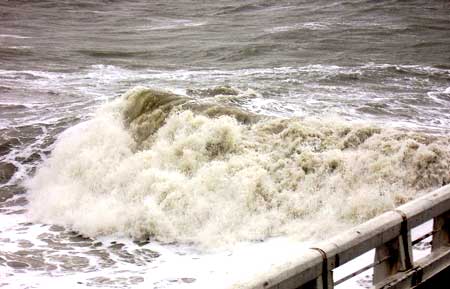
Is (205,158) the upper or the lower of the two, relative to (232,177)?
upper

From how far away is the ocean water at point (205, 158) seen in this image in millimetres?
8203

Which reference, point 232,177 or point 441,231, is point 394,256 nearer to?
point 441,231

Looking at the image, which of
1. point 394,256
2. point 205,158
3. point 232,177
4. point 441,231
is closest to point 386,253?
point 394,256

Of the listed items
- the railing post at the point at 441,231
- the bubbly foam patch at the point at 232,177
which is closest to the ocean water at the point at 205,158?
the bubbly foam patch at the point at 232,177

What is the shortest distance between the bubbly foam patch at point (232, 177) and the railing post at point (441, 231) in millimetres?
4137

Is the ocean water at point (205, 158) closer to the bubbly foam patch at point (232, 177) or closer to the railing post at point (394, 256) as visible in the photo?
the bubbly foam patch at point (232, 177)

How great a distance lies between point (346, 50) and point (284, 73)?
17.1 ft

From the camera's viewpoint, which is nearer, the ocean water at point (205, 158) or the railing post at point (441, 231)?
the railing post at point (441, 231)

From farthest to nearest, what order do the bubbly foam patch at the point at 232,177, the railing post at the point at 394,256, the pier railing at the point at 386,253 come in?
the bubbly foam patch at the point at 232,177, the railing post at the point at 394,256, the pier railing at the point at 386,253

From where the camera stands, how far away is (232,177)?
31.8 ft

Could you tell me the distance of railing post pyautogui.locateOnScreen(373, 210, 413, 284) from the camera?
361 cm

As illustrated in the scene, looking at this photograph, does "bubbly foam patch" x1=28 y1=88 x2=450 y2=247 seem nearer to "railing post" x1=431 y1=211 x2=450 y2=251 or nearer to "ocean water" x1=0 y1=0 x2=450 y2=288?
"ocean water" x1=0 y1=0 x2=450 y2=288

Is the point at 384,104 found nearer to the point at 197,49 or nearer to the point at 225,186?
the point at 225,186

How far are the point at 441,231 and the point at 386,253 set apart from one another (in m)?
0.57
